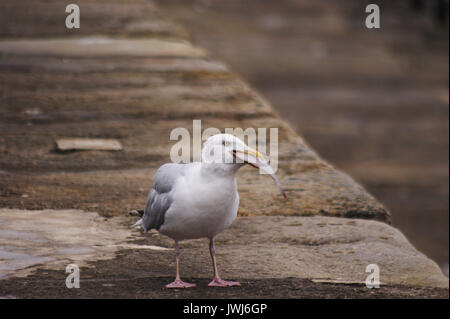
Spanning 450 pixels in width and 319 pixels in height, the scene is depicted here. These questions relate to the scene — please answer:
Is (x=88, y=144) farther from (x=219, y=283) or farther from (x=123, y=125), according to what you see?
(x=219, y=283)

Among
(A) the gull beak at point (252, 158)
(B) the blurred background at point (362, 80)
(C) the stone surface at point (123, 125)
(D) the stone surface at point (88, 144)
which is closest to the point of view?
(A) the gull beak at point (252, 158)

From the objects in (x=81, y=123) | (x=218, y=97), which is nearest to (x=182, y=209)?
(x=81, y=123)

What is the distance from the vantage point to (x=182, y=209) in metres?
3.02

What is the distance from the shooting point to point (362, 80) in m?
10.3

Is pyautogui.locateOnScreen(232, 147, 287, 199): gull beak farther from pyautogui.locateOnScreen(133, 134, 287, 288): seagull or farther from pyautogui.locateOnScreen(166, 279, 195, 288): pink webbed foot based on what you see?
pyautogui.locateOnScreen(166, 279, 195, 288): pink webbed foot

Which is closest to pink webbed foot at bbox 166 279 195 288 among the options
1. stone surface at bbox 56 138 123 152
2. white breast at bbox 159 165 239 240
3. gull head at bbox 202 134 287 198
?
white breast at bbox 159 165 239 240

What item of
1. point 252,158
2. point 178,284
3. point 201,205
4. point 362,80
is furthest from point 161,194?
point 362,80

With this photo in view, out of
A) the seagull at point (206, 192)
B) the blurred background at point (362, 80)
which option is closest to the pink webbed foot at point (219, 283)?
the seagull at point (206, 192)

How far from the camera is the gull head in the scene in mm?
2857

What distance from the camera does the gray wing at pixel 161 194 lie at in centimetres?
312

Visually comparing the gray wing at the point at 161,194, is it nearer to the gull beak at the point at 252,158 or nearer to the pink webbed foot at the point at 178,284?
the pink webbed foot at the point at 178,284

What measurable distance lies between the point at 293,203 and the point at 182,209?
53.8 inches

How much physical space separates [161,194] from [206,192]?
28 centimetres

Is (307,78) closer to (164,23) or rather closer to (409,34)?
(164,23)
